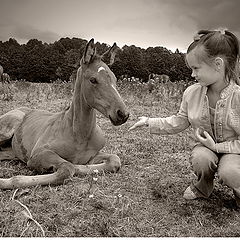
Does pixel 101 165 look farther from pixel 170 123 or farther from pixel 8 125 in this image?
pixel 8 125

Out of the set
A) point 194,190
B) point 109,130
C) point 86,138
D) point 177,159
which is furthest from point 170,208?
point 109,130

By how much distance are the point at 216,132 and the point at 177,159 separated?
1610mm

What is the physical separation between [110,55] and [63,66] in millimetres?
12476

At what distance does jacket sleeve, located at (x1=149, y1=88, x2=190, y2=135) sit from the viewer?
3475 millimetres

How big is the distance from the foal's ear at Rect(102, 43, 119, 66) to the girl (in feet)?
3.79

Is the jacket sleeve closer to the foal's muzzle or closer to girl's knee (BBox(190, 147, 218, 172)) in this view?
the foal's muzzle

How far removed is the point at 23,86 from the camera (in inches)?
567

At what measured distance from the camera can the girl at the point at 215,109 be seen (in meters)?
3.08

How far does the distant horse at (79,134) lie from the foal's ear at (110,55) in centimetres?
1

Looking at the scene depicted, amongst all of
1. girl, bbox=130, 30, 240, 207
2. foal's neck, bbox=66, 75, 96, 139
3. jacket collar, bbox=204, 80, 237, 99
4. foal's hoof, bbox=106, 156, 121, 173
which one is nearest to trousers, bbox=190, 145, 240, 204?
girl, bbox=130, 30, 240, 207

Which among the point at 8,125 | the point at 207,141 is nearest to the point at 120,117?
the point at 207,141

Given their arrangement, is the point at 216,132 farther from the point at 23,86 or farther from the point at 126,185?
the point at 23,86

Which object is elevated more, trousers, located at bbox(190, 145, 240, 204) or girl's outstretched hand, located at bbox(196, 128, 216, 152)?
girl's outstretched hand, located at bbox(196, 128, 216, 152)

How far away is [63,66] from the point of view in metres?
16.4
